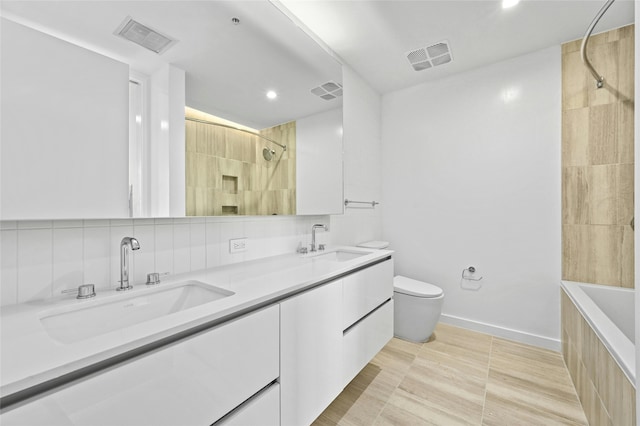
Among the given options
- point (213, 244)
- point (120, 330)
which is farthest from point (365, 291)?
point (120, 330)

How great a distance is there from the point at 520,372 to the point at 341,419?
51.8 inches

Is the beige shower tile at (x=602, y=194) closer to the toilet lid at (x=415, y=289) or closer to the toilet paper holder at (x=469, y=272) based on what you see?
the toilet paper holder at (x=469, y=272)

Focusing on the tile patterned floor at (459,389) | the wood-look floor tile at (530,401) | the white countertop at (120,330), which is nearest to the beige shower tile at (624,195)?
the tile patterned floor at (459,389)

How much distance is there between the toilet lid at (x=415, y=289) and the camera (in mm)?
2201

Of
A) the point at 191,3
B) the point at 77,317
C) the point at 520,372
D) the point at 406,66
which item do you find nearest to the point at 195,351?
the point at 77,317

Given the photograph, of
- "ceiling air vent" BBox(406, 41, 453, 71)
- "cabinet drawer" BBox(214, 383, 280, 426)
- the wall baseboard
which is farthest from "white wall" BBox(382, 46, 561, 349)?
"cabinet drawer" BBox(214, 383, 280, 426)

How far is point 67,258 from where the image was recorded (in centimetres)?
97

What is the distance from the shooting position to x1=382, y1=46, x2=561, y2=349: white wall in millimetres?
2189

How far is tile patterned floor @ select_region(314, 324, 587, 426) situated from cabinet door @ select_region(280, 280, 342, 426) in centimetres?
34

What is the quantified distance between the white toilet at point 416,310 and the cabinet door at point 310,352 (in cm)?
105

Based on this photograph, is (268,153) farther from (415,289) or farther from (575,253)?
(575,253)

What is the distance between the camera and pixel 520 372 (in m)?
1.89

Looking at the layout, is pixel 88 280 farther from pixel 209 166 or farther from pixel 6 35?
pixel 6 35

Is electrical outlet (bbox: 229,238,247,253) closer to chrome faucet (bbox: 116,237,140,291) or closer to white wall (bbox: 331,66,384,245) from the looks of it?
chrome faucet (bbox: 116,237,140,291)
